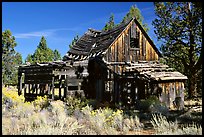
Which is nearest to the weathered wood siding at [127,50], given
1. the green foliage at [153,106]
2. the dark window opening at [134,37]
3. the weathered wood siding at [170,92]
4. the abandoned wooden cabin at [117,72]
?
the abandoned wooden cabin at [117,72]

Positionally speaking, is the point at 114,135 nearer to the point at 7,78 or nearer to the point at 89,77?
the point at 89,77

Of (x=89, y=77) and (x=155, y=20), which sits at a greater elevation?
(x=155, y=20)

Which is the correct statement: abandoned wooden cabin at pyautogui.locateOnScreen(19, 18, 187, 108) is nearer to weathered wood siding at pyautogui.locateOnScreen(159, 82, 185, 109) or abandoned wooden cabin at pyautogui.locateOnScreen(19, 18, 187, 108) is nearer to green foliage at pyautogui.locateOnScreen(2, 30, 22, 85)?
weathered wood siding at pyautogui.locateOnScreen(159, 82, 185, 109)

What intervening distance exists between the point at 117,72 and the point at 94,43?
14.2ft

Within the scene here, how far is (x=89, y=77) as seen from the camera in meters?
20.9

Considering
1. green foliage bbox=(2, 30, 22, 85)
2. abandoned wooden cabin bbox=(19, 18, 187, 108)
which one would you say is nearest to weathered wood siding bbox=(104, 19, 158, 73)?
abandoned wooden cabin bbox=(19, 18, 187, 108)

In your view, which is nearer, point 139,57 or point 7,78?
point 139,57

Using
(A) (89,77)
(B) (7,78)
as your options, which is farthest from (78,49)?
(B) (7,78)

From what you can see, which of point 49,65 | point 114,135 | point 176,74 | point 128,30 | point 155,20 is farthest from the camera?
point 155,20

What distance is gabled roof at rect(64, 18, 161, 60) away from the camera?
21.8 meters

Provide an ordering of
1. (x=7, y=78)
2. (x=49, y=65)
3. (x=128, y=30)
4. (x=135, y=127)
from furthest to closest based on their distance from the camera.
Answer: (x=7, y=78) < (x=128, y=30) < (x=49, y=65) < (x=135, y=127)

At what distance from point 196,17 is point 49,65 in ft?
41.0

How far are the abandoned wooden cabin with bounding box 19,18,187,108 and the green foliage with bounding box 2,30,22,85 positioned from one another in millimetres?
26688

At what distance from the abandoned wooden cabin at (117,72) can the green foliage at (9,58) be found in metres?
26.7
